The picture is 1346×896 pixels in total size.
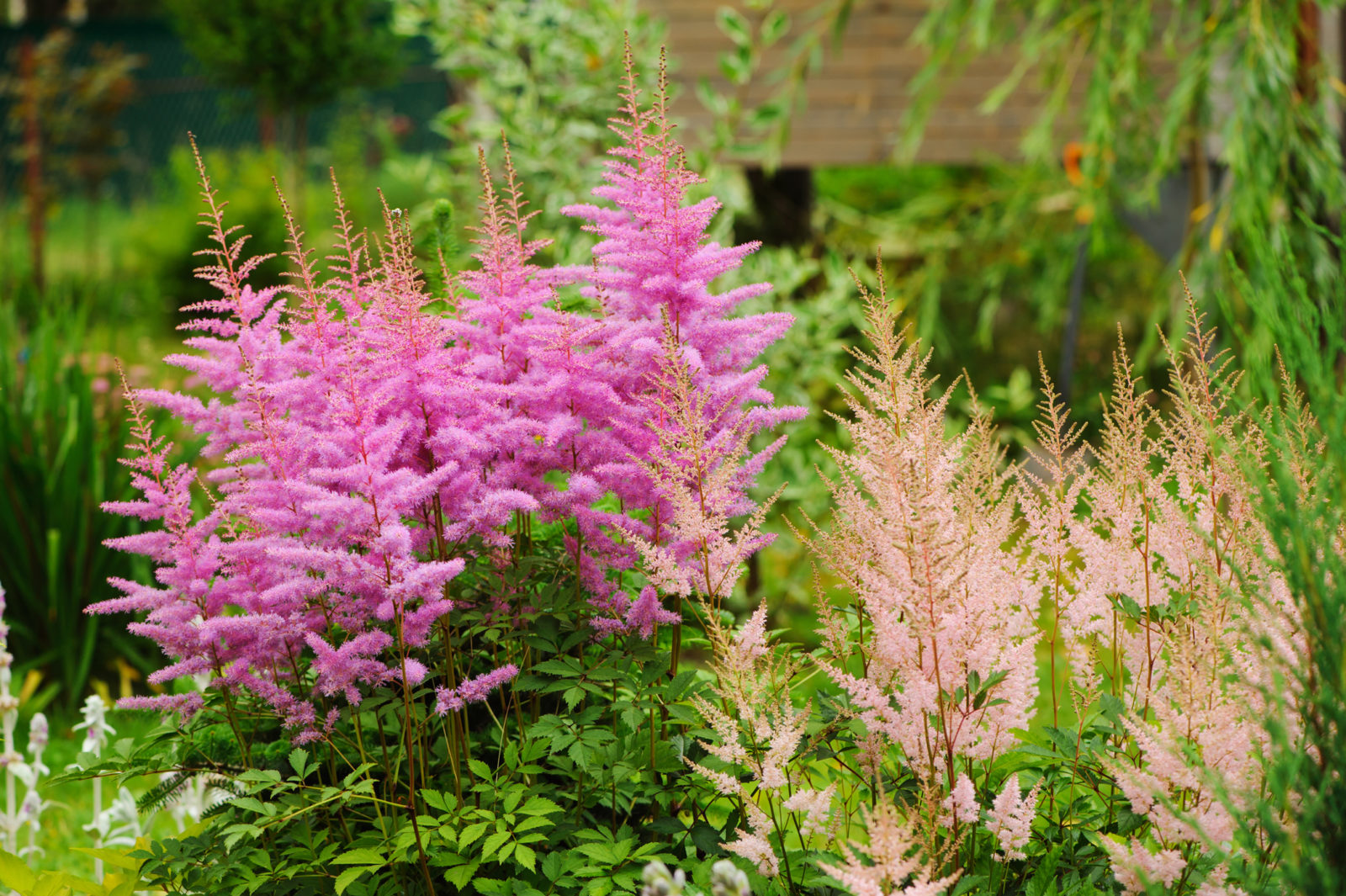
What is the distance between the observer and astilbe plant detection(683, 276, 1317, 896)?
1634 mm

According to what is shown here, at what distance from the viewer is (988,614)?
175cm

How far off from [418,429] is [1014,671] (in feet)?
3.37

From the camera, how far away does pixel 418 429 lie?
193 centimetres

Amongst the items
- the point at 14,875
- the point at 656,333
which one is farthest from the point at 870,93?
the point at 14,875

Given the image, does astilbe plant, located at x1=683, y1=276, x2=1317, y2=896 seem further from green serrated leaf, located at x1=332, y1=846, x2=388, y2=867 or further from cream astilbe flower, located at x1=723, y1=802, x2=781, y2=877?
green serrated leaf, located at x1=332, y1=846, x2=388, y2=867

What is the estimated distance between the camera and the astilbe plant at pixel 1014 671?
163 cm

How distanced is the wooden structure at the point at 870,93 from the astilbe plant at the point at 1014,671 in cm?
570

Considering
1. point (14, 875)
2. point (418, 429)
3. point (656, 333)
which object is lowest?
point (14, 875)

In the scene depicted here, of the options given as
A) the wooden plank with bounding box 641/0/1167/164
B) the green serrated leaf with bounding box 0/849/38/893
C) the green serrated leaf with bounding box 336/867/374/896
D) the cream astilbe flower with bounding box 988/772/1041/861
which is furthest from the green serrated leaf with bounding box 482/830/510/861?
the wooden plank with bounding box 641/0/1167/164

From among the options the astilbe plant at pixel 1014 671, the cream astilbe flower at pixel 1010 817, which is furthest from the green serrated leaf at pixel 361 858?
the cream astilbe flower at pixel 1010 817

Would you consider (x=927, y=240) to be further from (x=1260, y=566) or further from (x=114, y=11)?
(x=114, y=11)

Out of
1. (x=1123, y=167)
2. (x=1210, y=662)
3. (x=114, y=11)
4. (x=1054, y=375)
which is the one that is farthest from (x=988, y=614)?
(x=114, y=11)

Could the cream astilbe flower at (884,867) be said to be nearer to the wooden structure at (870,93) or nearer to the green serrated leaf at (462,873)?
the green serrated leaf at (462,873)

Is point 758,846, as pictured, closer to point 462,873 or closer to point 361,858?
point 462,873
